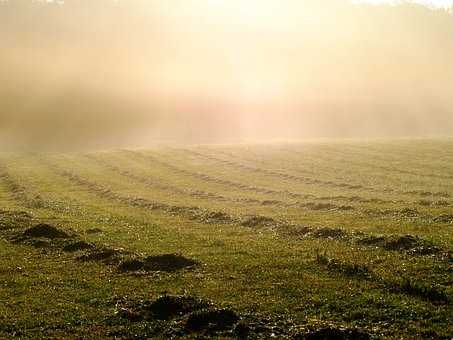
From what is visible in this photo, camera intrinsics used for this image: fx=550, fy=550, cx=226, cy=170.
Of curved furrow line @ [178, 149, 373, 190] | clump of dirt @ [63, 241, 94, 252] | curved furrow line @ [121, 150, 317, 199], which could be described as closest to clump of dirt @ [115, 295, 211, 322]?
clump of dirt @ [63, 241, 94, 252]

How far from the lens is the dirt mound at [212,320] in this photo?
1572 centimetres

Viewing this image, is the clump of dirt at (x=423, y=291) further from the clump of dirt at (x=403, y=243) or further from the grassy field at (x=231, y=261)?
the clump of dirt at (x=403, y=243)

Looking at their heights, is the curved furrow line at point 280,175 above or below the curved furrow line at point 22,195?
above

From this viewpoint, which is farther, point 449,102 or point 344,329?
point 449,102

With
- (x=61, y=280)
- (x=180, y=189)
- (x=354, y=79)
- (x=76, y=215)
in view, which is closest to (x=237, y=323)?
(x=61, y=280)

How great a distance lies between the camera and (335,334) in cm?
1460

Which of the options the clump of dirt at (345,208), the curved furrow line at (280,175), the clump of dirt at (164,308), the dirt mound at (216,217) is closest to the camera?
the clump of dirt at (164,308)

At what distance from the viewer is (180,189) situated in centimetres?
5375

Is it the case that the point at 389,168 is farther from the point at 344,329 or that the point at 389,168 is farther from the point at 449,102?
the point at 449,102

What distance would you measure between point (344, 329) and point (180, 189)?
130 ft

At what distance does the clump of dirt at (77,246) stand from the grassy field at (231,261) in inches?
3.0

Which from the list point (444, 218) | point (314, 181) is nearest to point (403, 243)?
point (444, 218)

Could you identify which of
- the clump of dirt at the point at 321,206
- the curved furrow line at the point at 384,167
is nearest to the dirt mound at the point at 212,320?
the clump of dirt at the point at 321,206

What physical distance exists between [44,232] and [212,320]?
15.8 meters
